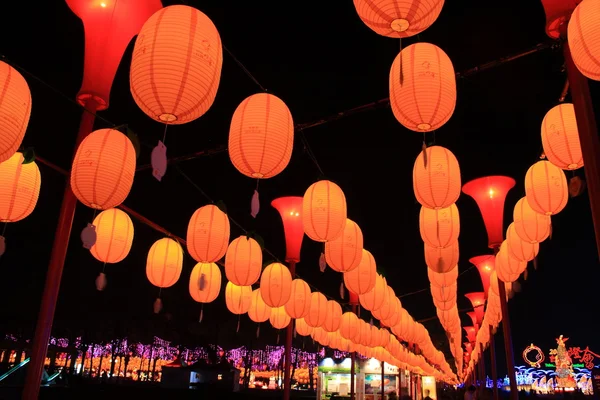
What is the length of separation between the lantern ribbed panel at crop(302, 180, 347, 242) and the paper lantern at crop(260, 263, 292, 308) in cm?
234

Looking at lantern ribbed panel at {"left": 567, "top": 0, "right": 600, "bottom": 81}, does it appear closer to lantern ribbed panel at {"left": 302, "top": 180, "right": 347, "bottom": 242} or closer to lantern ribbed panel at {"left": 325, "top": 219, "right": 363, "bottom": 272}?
lantern ribbed panel at {"left": 302, "top": 180, "right": 347, "bottom": 242}

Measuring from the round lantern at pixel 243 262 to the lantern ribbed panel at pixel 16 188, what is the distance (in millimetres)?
2708

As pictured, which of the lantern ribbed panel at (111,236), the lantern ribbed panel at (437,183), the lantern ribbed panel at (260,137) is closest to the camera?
the lantern ribbed panel at (260,137)

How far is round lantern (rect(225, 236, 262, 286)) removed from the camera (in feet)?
20.4

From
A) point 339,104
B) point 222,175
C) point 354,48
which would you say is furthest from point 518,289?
point 222,175

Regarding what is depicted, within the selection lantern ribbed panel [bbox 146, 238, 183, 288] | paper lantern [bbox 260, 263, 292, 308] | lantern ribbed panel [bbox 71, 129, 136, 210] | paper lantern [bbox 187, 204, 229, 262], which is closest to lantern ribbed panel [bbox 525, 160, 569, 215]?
paper lantern [bbox 187, 204, 229, 262]

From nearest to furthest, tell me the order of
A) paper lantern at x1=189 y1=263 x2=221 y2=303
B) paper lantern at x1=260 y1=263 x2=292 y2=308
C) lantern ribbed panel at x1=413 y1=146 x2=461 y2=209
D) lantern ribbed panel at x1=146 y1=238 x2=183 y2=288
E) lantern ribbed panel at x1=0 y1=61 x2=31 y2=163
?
lantern ribbed panel at x1=0 y1=61 x2=31 y2=163, lantern ribbed panel at x1=413 y1=146 x2=461 y2=209, lantern ribbed panel at x1=146 y1=238 x2=183 y2=288, paper lantern at x1=189 y1=263 x2=221 y2=303, paper lantern at x1=260 y1=263 x2=292 y2=308

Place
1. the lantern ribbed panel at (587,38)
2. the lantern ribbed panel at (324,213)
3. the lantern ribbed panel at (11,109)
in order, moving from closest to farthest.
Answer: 1. the lantern ribbed panel at (587,38)
2. the lantern ribbed panel at (11,109)
3. the lantern ribbed panel at (324,213)

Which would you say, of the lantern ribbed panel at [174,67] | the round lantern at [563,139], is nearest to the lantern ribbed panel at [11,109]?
the lantern ribbed panel at [174,67]

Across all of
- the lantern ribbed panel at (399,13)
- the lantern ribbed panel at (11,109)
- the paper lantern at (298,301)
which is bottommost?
the paper lantern at (298,301)

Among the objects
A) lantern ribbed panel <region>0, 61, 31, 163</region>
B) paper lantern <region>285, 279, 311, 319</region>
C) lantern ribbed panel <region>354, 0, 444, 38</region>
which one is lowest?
paper lantern <region>285, 279, 311, 319</region>

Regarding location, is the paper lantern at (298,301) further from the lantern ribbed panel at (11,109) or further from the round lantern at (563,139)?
the lantern ribbed panel at (11,109)

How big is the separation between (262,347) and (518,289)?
41.0 metres

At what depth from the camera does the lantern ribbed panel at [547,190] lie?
4.67m
